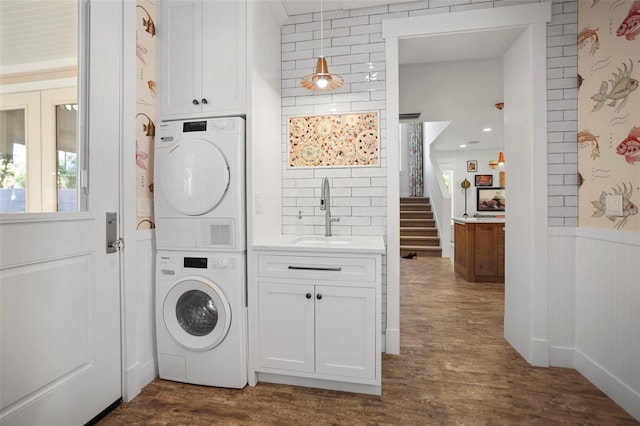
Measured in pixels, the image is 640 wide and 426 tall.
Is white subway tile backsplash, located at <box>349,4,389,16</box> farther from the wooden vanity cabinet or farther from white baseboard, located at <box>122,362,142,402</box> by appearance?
the wooden vanity cabinet

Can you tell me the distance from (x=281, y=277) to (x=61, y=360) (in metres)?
1.17

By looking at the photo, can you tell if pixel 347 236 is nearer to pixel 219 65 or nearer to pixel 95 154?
pixel 219 65

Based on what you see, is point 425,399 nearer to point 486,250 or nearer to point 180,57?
point 180,57

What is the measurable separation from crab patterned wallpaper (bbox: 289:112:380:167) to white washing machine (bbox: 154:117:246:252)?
0.75 meters

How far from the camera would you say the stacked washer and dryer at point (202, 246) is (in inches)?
79.3

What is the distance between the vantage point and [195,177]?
2012 millimetres

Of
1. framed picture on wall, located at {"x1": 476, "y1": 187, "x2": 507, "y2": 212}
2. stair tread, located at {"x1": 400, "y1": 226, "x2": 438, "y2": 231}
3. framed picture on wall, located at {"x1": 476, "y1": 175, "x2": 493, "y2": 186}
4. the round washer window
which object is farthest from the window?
framed picture on wall, located at {"x1": 476, "y1": 187, "x2": 507, "y2": 212}

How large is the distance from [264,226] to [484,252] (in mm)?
3844

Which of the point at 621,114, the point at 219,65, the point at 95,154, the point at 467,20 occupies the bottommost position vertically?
the point at 95,154

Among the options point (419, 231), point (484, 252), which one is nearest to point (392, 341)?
point (484, 252)

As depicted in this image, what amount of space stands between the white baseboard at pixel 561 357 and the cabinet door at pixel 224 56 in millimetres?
2811

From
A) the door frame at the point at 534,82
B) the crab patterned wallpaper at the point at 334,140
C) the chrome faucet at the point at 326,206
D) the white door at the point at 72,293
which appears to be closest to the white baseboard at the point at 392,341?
the door frame at the point at 534,82

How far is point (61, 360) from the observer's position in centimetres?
155

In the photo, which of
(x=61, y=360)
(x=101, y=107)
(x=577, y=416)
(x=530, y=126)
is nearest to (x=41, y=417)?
(x=61, y=360)
